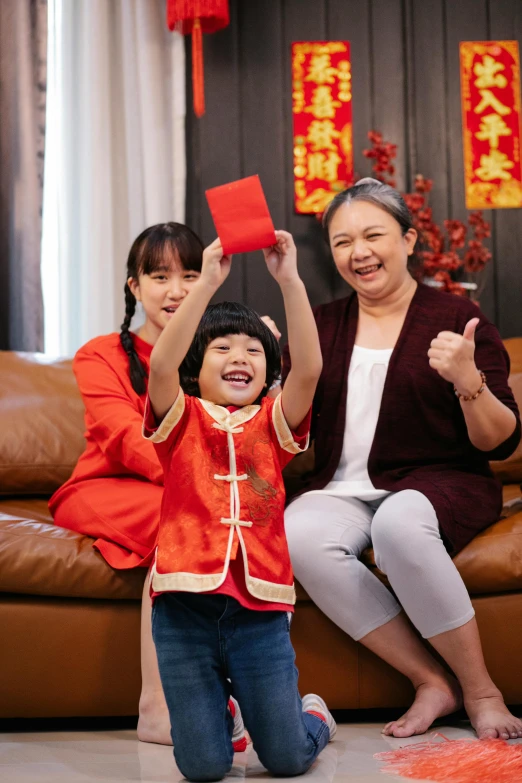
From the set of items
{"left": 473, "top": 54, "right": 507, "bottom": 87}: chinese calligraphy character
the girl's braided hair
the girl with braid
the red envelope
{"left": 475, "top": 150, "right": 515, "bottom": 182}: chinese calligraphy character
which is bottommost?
the girl with braid

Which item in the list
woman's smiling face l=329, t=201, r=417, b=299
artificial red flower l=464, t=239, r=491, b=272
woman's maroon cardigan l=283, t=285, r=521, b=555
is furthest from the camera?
artificial red flower l=464, t=239, r=491, b=272

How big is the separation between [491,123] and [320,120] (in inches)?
24.4

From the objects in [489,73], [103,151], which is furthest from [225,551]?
[489,73]

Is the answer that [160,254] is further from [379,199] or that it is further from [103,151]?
[103,151]

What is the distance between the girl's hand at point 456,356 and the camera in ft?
5.18

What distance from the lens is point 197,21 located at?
2.79 m

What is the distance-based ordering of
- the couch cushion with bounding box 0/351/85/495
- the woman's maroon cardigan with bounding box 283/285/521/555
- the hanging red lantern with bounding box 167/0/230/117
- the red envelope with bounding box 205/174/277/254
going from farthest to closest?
Answer: the hanging red lantern with bounding box 167/0/230/117 < the couch cushion with bounding box 0/351/85/495 < the woman's maroon cardigan with bounding box 283/285/521/555 < the red envelope with bounding box 205/174/277/254

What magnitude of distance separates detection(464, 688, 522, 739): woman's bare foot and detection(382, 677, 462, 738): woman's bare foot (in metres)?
0.03

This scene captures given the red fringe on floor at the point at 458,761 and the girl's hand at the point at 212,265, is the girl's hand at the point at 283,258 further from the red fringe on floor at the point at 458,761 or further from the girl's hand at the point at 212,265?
the red fringe on floor at the point at 458,761

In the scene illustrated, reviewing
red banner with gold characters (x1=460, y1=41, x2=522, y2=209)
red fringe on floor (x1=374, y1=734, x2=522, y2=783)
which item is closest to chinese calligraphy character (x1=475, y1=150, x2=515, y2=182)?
red banner with gold characters (x1=460, y1=41, x2=522, y2=209)

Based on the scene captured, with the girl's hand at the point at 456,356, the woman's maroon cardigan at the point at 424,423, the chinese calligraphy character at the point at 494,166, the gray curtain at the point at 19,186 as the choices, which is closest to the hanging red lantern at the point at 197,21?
the gray curtain at the point at 19,186

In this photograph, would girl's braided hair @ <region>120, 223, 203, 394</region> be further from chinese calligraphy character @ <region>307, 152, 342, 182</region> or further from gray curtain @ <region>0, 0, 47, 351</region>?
chinese calligraphy character @ <region>307, 152, 342, 182</region>

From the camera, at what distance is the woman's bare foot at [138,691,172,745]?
150 centimetres

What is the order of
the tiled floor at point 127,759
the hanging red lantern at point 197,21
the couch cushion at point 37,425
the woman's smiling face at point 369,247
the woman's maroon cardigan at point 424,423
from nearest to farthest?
1. the tiled floor at point 127,759
2. the woman's maroon cardigan at point 424,423
3. the woman's smiling face at point 369,247
4. the couch cushion at point 37,425
5. the hanging red lantern at point 197,21
